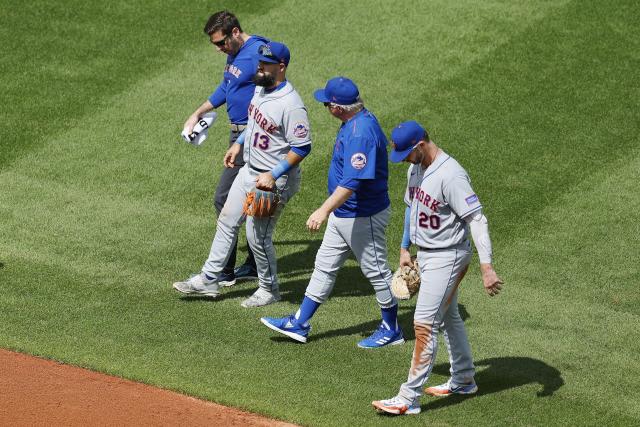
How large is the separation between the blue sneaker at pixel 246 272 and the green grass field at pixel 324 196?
0.18m

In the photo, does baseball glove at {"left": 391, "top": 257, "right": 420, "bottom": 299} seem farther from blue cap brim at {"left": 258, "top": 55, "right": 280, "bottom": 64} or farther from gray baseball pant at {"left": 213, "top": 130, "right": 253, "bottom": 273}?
gray baseball pant at {"left": 213, "top": 130, "right": 253, "bottom": 273}

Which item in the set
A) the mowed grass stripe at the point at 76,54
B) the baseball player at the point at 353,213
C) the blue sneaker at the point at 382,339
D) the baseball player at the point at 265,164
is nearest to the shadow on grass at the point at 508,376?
the blue sneaker at the point at 382,339

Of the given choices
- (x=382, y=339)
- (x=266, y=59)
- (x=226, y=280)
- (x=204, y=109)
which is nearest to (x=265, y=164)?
(x=266, y=59)

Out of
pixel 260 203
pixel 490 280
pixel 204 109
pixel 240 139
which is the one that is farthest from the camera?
pixel 204 109

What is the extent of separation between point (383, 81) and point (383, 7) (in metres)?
1.65

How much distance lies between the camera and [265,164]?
891cm

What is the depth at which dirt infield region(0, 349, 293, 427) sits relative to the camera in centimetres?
739

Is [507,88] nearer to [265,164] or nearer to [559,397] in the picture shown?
[265,164]

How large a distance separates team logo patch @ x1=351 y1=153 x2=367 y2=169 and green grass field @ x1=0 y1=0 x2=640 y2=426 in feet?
5.00

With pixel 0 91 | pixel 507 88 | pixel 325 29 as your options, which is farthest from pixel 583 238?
pixel 0 91

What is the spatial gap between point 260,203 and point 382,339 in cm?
143

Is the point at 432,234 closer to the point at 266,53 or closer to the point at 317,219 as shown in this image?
the point at 317,219

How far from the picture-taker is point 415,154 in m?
7.24

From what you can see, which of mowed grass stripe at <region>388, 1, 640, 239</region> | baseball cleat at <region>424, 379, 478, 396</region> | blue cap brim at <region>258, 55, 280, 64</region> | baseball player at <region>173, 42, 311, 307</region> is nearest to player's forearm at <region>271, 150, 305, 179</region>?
baseball player at <region>173, 42, 311, 307</region>
